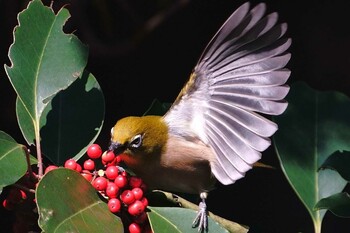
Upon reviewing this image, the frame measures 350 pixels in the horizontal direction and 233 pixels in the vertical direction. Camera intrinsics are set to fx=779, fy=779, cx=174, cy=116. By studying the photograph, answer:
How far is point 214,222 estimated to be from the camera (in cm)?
200

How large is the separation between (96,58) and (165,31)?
26.3 inches

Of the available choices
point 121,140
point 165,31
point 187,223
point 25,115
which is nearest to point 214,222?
point 187,223

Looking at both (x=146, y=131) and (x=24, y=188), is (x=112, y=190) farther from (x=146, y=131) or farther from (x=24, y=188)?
(x=146, y=131)

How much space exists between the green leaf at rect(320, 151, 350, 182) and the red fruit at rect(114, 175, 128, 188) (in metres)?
0.56

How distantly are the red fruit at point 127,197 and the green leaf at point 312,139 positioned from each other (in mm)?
590

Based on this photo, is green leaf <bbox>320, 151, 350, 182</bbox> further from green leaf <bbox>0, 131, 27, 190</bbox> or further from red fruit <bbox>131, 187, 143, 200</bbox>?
green leaf <bbox>0, 131, 27, 190</bbox>

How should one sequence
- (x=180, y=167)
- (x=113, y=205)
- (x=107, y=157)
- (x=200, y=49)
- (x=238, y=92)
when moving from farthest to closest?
1. (x=200, y=49)
2. (x=180, y=167)
3. (x=238, y=92)
4. (x=107, y=157)
5. (x=113, y=205)

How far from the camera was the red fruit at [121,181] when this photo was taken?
6.47 feet

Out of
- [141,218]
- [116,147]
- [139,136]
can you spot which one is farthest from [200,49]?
[141,218]

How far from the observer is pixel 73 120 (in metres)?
2.30

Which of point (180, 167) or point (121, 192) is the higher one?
point (121, 192)

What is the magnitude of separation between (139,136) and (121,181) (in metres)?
0.46

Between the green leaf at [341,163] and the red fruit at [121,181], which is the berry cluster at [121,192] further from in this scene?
the green leaf at [341,163]

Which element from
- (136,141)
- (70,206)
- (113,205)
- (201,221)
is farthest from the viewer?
(136,141)
